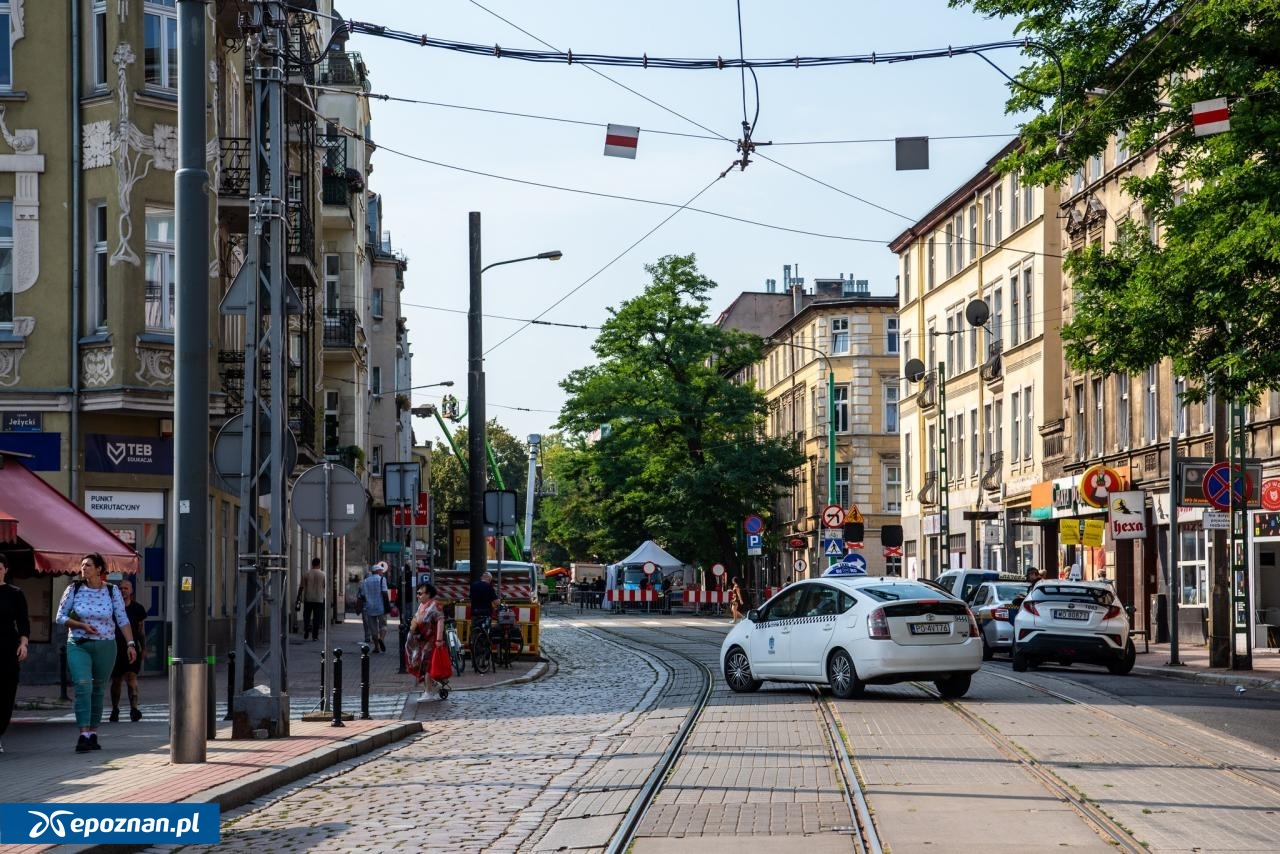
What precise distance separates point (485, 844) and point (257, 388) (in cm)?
792

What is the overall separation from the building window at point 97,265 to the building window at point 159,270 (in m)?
0.67

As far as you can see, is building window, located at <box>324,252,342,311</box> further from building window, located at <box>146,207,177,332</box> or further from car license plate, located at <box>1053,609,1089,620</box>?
car license plate, located at <box>1053,609,1089,620</box>

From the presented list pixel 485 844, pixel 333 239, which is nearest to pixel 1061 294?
pixel 333 239

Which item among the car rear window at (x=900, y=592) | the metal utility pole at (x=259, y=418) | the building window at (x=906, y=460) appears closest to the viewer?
the metal utility pole at (x=259, y=418)

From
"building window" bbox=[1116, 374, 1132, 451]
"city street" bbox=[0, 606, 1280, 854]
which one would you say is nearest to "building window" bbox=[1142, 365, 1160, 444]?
"building window" bbox=[1116, 374, 1132, 451]

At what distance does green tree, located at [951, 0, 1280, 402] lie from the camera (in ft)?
78.3

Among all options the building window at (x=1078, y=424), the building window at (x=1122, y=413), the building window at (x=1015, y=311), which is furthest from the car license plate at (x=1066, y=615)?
the building window at (x=1015, y=311)

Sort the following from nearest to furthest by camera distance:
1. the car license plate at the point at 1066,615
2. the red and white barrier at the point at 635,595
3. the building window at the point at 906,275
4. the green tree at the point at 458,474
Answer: the car license plate at the point at 1066,615 → the building window at the point at 906,275 → the red and white barrier at the point at 635,595 → the green tree at the point at 458,474

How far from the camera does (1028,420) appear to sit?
58219 mm

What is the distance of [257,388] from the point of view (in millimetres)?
17797

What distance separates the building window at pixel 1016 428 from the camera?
59.2 metres

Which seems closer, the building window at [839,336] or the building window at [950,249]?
the building window at [950,249]

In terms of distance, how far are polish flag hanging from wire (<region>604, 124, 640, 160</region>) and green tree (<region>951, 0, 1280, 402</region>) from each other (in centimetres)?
585

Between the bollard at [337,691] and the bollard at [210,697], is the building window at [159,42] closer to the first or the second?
the bollard at [337,691]
